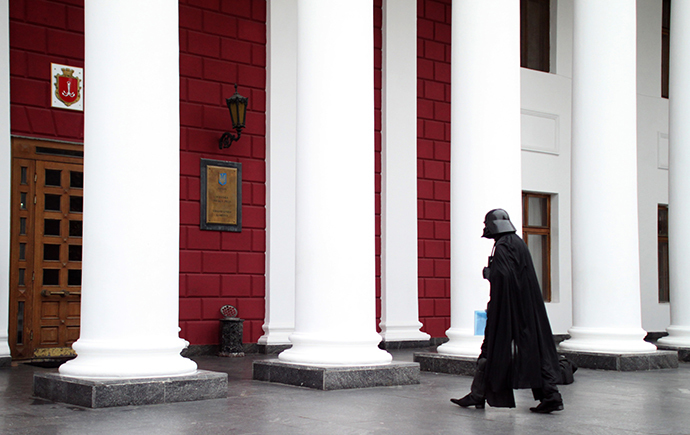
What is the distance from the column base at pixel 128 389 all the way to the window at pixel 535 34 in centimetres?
1045

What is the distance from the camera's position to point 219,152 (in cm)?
1123

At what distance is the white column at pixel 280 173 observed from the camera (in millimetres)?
11539

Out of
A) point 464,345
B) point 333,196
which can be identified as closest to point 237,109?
point 333,196

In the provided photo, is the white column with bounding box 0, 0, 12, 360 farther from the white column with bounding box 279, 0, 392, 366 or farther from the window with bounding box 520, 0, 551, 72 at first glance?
the window with bounding box 520, 0, 551, 72

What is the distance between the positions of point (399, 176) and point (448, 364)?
16.4ft

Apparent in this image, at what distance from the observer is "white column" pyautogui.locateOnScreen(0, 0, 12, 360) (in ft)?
30.6

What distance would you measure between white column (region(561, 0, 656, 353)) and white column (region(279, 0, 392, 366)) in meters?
3.55

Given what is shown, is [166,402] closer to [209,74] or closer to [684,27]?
[209,74]

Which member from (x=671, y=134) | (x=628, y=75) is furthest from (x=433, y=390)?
(x=671, y=134)

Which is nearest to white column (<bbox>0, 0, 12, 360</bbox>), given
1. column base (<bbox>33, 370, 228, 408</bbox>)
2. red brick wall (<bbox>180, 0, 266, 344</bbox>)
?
red brick wall (<bbox>180, 0, 266, 344</bbox>)

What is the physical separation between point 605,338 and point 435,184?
4.70m

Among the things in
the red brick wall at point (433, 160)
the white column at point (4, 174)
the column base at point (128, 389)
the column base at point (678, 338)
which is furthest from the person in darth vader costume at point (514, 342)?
the red brick wall at point (433, 160)

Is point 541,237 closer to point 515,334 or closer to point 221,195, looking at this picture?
point 221,195

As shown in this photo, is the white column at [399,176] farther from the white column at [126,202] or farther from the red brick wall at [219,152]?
the white column at [126,202]
